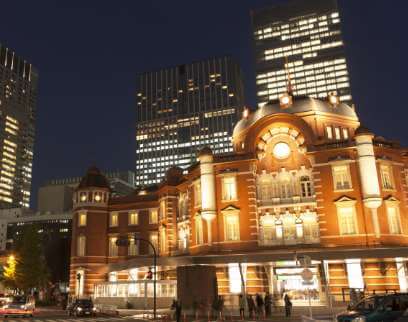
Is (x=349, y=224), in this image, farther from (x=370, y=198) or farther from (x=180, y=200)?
(x=180, y=200)

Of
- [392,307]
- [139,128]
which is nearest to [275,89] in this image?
[139,128]

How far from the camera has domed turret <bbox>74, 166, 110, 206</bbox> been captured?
6712cm

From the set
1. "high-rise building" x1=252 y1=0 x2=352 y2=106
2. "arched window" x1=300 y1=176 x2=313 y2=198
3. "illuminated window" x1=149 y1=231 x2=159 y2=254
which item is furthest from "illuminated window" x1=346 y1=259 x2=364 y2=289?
"high-rise building" x1=252 y1=0 x2=352 y2=106

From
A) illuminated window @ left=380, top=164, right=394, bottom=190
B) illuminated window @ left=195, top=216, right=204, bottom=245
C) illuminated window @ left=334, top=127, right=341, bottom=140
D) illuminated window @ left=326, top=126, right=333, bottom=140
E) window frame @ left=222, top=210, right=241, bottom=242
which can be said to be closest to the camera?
illuminated window @ left=380, top=164, right=394, bottom=190

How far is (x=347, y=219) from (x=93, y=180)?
125ft

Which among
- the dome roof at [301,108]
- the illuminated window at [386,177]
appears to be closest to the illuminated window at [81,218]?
the dome roof at [301,108]

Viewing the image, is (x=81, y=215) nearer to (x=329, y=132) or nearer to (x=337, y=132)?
(x=329, y=132)

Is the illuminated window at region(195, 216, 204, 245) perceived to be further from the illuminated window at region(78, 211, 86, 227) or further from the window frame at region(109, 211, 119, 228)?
the illuminated window at region(78, 211, 86, 227)

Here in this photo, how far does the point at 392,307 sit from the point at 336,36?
Answer: 160 meters

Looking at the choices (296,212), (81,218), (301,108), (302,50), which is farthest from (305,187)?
(302,50)

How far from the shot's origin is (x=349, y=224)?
4509cm

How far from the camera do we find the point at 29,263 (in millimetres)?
62188

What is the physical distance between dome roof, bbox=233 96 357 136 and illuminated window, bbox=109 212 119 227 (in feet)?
75.9

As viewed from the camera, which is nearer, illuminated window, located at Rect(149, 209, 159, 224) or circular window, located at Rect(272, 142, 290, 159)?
circular window, located at Rect(272, 142, 290, 159)
